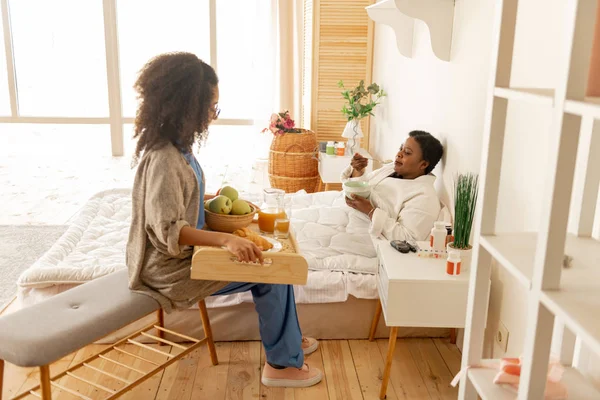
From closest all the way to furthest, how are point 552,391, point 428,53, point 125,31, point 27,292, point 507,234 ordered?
point 552,391 → point 507,234 → point 27,292 → point 428,53 → point 125,31

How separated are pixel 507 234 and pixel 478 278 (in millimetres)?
128

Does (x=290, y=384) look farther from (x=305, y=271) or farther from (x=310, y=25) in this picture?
A: (x=310, y=25)

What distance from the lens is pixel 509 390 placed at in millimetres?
1402

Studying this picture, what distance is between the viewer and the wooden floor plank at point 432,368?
2.21 metres

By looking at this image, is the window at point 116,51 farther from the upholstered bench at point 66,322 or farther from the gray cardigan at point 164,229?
the upholstered bench at point 66,322

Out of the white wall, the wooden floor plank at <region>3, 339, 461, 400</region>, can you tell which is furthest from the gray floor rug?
the white wall

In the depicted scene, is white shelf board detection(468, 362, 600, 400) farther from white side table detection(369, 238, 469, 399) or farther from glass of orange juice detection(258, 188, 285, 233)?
glass of orange juice detection(258, 188, 285, 233)

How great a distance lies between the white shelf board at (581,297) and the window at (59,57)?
5308 mm

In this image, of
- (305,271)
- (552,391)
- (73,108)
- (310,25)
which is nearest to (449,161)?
(305,271)

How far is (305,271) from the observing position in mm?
1817

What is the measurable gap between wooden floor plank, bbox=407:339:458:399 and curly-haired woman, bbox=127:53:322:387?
2.83ft

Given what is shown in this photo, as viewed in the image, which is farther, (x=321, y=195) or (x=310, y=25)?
(x=310, y=25)

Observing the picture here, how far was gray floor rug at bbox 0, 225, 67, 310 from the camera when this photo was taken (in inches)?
117

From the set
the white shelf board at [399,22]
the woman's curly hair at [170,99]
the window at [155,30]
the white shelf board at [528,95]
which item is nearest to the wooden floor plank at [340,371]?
the woman's curly hair at [170,99]
